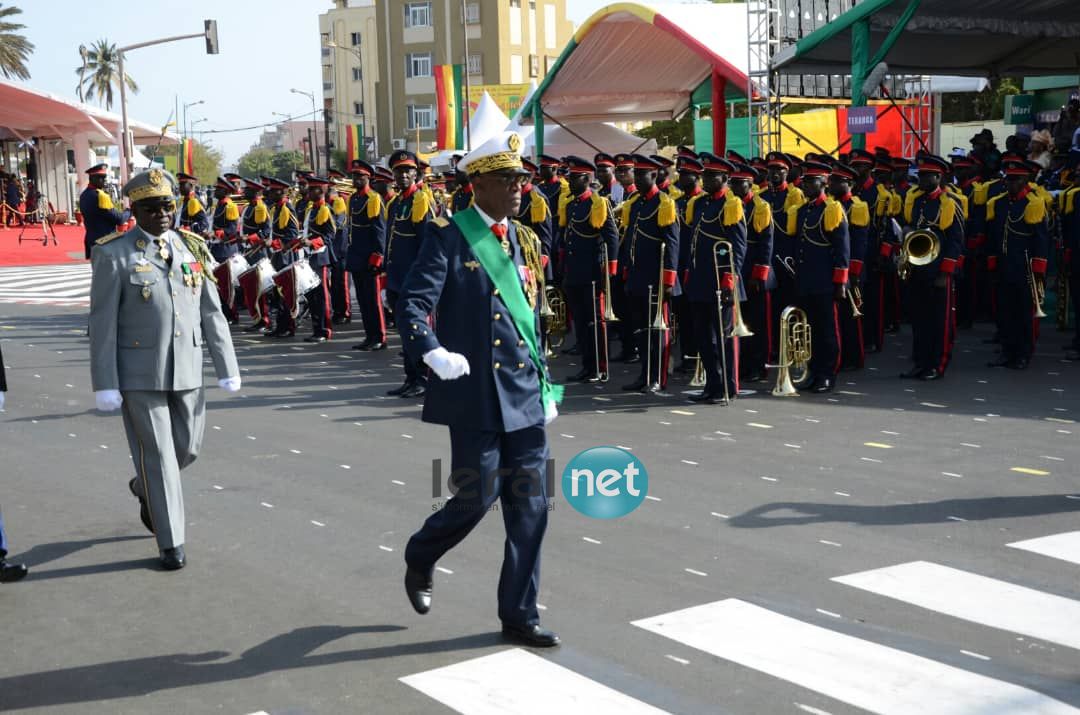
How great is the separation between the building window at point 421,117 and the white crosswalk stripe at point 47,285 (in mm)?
48848

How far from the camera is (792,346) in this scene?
12516mm

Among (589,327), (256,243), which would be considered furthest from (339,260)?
Answer: (589,327)

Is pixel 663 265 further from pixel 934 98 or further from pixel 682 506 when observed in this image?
pixel 934 98

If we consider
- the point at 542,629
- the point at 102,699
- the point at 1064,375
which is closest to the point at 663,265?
the point at 1064,375

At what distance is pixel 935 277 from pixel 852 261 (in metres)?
0.88

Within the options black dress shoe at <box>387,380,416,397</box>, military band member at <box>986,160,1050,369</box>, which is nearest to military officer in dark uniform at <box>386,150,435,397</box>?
black dress shoe at <box>387,380,416,397</box>

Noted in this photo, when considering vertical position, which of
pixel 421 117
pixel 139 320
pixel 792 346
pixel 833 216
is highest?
pixel 421 117

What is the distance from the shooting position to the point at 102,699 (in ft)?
15.8

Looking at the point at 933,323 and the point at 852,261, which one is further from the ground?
the point at 852,261

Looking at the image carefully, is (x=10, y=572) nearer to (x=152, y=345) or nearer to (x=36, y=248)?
(x=152, y=345)

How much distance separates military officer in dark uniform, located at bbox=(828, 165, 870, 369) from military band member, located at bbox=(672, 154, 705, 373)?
4.60 feet

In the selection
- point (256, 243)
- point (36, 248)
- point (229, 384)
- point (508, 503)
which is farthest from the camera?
point (36, 248)

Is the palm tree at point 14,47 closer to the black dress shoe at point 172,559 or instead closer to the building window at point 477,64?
the building window at point 477,64

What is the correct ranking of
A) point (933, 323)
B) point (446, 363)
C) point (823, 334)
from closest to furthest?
point (446, 363) < point (823, 334) < point (933, 323)
